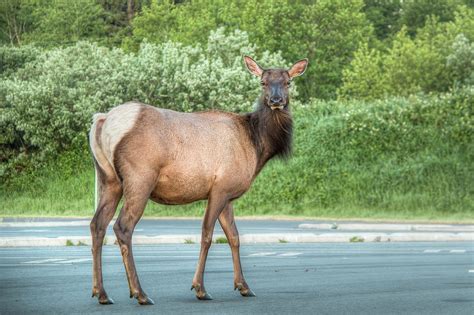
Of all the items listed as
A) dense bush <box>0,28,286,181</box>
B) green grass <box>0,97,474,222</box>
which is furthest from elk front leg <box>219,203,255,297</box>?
dense bush <box>0,28,286,181</box>

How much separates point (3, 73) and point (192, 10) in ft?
95.9

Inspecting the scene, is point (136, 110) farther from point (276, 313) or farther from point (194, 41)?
point (194, 41)

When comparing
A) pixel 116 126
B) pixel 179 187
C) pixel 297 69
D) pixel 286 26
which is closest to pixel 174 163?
pixel 179 187

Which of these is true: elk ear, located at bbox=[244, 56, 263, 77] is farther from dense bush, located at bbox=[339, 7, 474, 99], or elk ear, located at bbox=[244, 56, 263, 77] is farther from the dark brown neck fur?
dense bush, located at bbox=[339, 7, 474, 99]

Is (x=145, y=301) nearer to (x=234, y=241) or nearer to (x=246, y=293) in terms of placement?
(x=246, y=293)

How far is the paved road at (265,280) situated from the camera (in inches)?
484

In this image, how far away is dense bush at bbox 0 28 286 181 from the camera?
44375mm

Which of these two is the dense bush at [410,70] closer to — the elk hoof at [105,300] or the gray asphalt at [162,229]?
the gray asphalt at [162,229]

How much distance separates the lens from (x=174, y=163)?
1291 cm

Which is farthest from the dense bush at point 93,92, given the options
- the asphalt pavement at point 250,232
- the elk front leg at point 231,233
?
the elk front leg at point 231,233

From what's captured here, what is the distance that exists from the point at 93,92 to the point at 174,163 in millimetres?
32563

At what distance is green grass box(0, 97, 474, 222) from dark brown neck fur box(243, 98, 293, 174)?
24.7m

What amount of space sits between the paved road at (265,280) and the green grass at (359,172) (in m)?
16.9

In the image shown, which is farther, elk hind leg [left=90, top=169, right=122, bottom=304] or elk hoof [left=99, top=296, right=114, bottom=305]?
elk hind leg [left=90, top=169, right=122, bottom=304]
